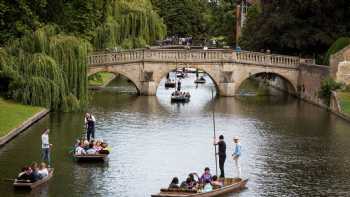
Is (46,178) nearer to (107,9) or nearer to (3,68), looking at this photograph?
(3,68)

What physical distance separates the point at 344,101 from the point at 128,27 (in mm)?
31811

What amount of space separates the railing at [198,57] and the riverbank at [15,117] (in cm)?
1807

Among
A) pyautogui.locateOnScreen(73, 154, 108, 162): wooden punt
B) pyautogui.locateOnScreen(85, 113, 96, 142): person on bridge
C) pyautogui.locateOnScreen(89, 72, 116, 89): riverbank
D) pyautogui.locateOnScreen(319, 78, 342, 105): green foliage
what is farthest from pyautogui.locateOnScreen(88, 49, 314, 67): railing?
pyautogui.locateOnScreen(73, 154, 108, 162): wooden punt

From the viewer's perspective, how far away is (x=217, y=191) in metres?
33.8

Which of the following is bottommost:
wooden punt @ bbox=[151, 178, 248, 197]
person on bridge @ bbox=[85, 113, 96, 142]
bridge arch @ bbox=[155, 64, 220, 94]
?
wooden punt @ bbox=[151, 178, 248, 197]

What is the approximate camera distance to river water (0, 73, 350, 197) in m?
36.1

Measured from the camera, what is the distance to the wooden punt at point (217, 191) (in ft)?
106

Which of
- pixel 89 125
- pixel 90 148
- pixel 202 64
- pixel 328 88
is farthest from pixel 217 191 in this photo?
pixel 202 64

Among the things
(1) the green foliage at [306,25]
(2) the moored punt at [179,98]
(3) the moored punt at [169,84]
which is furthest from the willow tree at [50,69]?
(3) the moored punt at [169,84]

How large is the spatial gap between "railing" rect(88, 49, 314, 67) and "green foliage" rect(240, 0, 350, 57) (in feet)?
7.06

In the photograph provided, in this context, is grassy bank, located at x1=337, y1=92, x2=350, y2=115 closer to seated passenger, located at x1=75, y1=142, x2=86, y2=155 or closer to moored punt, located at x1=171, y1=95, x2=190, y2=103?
moored punt, located at x1=171, y1=95, x2=190, y2=103

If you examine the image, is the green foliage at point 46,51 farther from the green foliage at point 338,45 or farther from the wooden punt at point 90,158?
the green foliage at point 338,45

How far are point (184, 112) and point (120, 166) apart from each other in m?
25.0

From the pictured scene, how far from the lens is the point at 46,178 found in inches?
1401
